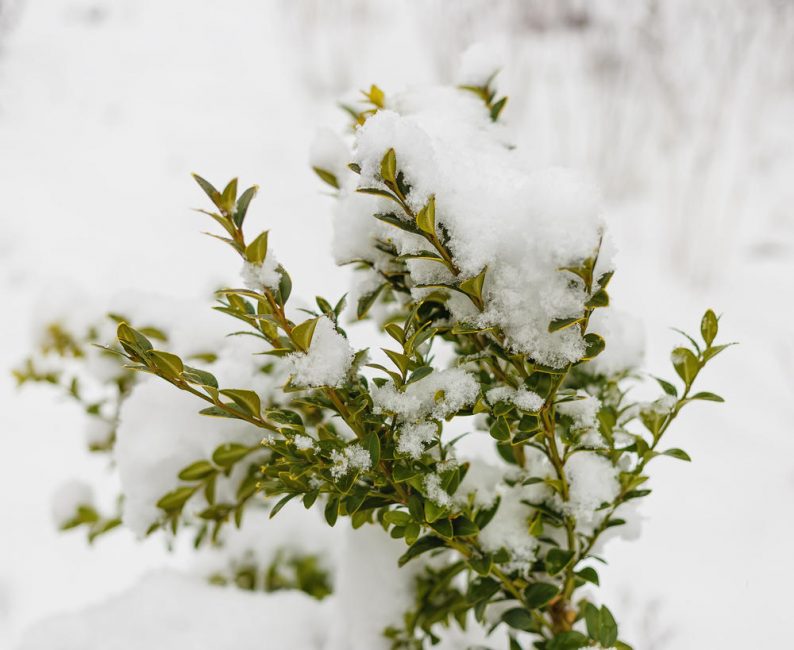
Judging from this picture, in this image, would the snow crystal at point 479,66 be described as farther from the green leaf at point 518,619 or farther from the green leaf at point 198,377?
the green leaf at point 518,619

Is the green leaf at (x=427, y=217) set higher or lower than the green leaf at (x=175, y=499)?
higher

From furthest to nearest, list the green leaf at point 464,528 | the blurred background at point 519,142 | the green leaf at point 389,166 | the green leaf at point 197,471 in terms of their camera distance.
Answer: the blurred background at point 519,142
the green leaf at point 197,471
the green leaf at point 464,528
the green leaf at point 389,166

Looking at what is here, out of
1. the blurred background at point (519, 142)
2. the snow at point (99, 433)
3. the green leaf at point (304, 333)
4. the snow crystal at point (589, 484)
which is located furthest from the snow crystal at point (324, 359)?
the blurred background at point (519, 142)

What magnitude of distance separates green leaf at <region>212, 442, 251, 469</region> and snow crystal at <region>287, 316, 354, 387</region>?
0.18m

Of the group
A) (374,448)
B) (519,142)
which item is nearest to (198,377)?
(374,448)

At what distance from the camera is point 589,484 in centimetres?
52

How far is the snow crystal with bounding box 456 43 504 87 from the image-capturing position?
60 centimetres

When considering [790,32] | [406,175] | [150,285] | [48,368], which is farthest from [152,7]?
[406,175]

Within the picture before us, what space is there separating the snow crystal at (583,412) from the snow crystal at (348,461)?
16 cm

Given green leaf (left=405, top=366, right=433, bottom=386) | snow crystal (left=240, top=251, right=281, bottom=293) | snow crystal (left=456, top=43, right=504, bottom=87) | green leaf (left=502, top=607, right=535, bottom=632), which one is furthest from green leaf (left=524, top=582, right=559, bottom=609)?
snow crystal (left=456, top=43, right=504, bottom=87)

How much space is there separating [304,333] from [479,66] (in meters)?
0.33

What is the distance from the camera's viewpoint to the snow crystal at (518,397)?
0.43 metres

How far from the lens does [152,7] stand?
13.8ft

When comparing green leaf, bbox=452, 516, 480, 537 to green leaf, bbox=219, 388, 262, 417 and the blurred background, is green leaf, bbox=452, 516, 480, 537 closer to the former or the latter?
green leaf, bbox=219, 388, 262, 417
